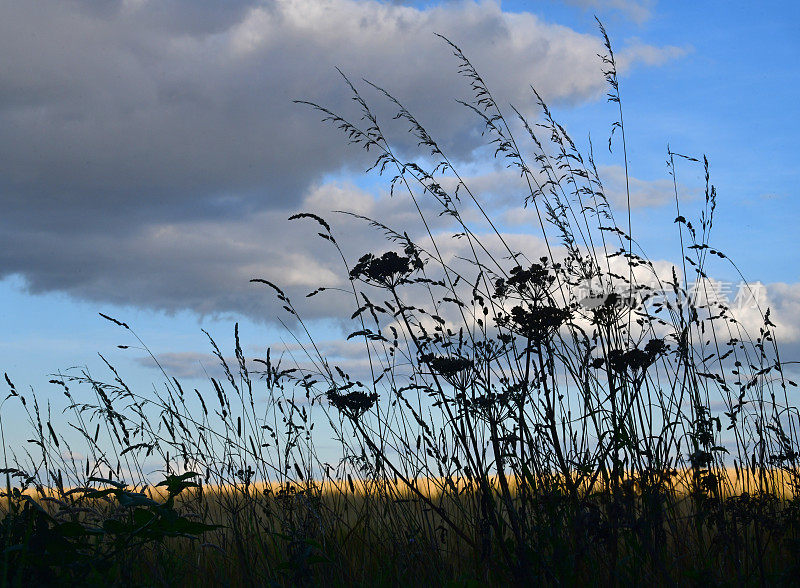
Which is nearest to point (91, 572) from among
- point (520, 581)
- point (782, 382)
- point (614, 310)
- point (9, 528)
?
point (9, 528)

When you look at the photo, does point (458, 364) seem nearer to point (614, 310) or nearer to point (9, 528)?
point (614, 310)

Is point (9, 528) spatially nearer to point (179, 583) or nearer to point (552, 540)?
point (179, 583)

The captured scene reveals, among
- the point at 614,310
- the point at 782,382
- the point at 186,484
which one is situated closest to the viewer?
the point at 186,484

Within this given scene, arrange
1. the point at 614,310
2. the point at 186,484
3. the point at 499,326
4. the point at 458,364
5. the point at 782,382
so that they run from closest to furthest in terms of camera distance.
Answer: the point at 186,484, the point at 458,364, the point at 499,326, the point at 614,310, the point at 782,382

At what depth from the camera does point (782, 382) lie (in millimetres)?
3861

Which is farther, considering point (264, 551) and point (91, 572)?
point (264, 551)

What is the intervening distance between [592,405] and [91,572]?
6.87 ft

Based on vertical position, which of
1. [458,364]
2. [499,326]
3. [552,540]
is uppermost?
[499,326]

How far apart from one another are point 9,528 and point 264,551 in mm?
1211

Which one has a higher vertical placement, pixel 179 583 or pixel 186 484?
pixel 186 484

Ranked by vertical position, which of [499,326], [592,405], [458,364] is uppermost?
[499,326]

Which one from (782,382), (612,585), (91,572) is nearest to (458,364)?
(612,585)

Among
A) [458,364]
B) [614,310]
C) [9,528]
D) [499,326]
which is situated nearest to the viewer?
[9,528]

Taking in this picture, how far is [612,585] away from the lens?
2426mm
